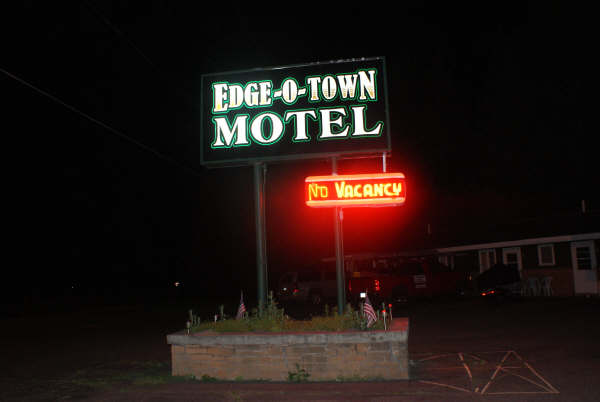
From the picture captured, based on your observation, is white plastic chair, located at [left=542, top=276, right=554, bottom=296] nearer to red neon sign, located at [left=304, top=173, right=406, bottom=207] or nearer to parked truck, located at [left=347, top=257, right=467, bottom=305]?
parked truck, located at [left=347, top=257, right=467, bottom=305]

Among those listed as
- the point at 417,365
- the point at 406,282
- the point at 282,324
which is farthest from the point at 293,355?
the point at 406,282

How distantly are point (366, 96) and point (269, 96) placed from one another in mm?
1994

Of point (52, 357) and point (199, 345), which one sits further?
point (52, 357)

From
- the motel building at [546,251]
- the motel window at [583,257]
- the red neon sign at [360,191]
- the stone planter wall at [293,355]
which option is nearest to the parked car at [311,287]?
the motel building at [546,251]

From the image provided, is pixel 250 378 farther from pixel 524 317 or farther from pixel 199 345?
pixel 524 317

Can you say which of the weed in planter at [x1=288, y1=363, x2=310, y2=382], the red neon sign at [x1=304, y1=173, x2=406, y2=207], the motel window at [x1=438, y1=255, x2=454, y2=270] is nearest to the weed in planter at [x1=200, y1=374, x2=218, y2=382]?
the weed in planter at [x1=288, y1=363, x2=310, y2=382]

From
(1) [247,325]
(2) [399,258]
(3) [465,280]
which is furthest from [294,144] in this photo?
(2) [399,258]

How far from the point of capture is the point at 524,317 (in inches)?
664

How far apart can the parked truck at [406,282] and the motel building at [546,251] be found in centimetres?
288

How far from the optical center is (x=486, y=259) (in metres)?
29.2

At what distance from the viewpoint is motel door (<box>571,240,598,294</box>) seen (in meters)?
22.6

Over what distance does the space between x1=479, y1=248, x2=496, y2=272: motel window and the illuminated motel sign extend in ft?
64.2

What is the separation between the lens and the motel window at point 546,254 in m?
24.6

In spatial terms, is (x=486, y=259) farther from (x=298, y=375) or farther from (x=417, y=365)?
(x=298, y=375)
